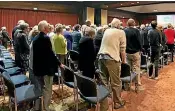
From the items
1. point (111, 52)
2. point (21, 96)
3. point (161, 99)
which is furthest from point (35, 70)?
point (161, 99)

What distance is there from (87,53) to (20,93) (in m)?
1.30

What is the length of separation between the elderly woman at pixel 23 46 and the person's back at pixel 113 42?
196 centimetres

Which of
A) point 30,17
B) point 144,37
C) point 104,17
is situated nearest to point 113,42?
point 144,37

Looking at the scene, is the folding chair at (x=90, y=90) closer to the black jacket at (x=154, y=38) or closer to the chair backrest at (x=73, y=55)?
the chair backrest at (x=73, y=55)

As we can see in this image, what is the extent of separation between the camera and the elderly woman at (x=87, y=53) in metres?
3.91

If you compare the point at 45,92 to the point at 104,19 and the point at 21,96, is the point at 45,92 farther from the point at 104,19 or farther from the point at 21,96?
the point at 104,19

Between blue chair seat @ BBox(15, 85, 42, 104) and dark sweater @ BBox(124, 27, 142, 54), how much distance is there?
222 cm

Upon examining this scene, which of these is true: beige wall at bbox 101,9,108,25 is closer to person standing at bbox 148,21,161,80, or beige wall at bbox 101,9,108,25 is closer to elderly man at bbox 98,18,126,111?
person standing at bbox 148,21,161,80

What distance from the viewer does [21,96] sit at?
3.04 metres

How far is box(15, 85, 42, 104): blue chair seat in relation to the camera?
2.97 m

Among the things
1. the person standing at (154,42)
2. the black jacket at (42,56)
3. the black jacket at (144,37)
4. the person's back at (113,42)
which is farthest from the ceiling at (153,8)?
the black jacket at (42,56)

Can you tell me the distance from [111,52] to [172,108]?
4.82 feet

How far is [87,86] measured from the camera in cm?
296

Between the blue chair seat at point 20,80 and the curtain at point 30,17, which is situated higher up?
the curtain at point 30,17
